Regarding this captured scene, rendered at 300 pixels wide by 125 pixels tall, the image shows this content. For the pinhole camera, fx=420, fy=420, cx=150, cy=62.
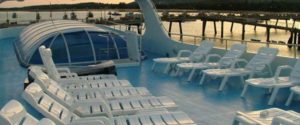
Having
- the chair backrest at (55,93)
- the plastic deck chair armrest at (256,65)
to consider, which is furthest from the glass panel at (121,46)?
the chair backrest at (55,93)

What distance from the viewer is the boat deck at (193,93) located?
6044 millimetres

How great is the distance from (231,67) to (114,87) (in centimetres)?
292

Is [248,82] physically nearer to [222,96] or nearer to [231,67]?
[222,96]

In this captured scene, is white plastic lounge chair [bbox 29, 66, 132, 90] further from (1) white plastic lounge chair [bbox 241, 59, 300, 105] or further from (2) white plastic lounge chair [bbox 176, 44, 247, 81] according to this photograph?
(2) white plastic lounge chair [bbox 176, 44, 247, 81]

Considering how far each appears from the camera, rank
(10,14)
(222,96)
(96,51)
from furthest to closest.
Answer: (10,14) → (96,51) → (222,96)

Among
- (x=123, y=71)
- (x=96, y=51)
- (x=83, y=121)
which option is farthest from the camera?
(x=96, y=51)

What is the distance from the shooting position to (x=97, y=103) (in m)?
4.55

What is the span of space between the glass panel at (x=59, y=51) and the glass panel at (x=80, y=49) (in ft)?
0.49

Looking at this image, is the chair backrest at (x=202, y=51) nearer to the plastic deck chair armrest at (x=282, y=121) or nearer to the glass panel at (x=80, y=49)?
the glass panel at (x=80, y=49)

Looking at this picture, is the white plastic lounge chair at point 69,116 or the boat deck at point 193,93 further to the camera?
the boat deck at point 193,93

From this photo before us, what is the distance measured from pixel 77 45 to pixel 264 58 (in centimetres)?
500

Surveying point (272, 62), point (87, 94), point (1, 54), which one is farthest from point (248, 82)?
point (1, 54)

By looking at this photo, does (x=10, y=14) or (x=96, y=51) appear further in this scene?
(x=10, y=14)

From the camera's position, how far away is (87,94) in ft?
18.3
